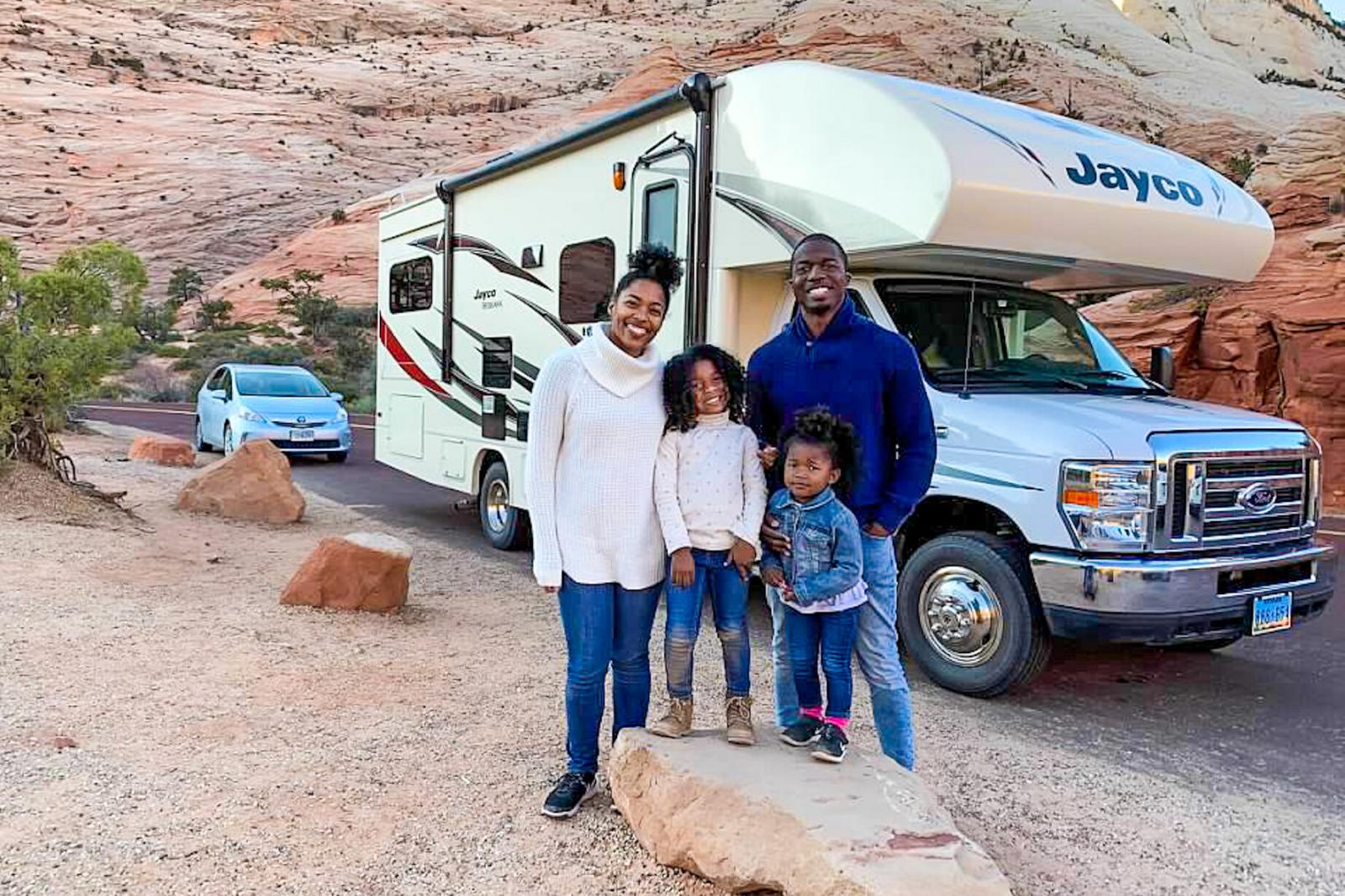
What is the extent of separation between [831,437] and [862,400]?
21 centimetres

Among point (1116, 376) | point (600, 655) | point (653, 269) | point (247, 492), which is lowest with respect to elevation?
point (247, 492)

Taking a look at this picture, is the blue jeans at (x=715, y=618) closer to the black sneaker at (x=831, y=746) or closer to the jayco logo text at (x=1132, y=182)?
the black sneaker at (x=831, y=746)

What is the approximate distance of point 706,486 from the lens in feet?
11.1

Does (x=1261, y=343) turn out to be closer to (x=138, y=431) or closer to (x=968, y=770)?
(x=968, y=770)

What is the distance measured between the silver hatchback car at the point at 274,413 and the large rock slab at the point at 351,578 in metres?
8.54

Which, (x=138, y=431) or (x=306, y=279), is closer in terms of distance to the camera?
(x=138, y=431)

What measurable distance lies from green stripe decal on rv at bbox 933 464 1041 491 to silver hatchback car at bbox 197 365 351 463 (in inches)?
438

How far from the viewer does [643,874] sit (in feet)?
10.7

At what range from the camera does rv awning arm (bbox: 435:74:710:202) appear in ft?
20.2

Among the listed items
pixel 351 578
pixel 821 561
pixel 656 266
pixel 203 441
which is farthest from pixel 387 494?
pixel 821 561

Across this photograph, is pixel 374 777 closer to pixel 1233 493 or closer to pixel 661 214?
pixel 661 214

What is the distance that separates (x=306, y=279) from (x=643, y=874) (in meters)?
40.1

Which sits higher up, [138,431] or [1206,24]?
[1206,24]

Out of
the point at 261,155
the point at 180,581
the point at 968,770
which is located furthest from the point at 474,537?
the point at 261,155
